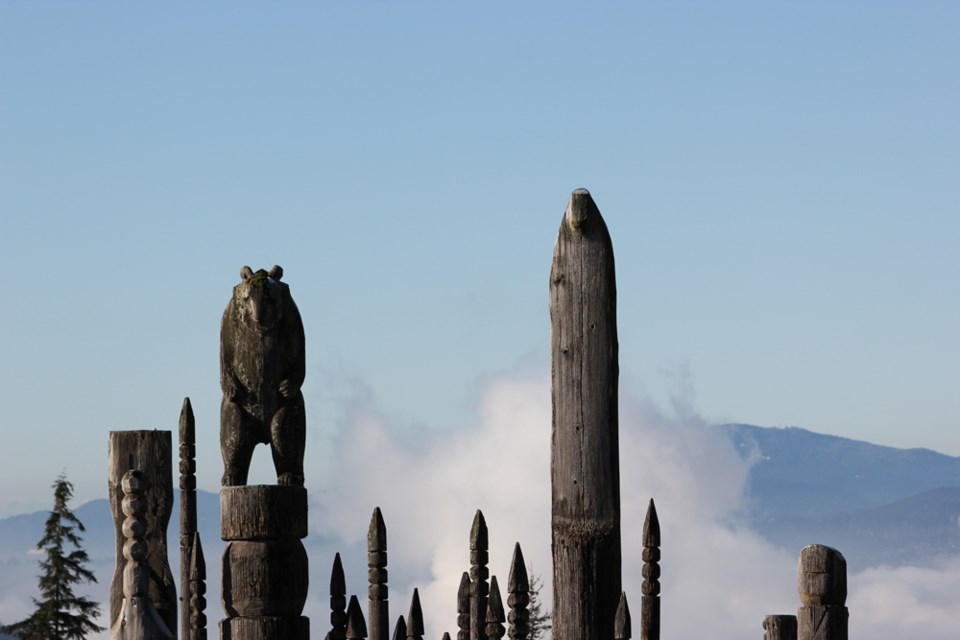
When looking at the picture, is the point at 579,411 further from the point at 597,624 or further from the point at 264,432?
the point at 264,432

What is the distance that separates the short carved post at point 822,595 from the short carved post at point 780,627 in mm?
520

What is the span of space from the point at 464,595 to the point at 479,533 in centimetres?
289

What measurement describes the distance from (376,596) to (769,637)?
453 cm

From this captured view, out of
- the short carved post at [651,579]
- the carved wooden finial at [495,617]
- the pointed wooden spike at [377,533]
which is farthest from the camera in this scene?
the pointed wooden spike at [377,533]

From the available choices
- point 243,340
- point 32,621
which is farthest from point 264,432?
point 32,621

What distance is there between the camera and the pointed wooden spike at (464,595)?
16.8 metres

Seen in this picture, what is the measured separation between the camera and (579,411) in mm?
10188

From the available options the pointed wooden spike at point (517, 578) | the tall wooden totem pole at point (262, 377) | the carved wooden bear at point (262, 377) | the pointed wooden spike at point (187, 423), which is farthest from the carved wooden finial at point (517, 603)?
the pointed wooden spike at point (187, 423)

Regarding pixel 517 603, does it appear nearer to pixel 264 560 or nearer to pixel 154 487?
pixel 154 487

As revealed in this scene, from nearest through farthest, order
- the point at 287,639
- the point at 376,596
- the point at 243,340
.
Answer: the point at 287,639
the point at 243,340
the point at 376,596

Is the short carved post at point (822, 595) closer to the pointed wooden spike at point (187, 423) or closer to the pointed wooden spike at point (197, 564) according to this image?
the pointed wooden spike at point (197, 564)

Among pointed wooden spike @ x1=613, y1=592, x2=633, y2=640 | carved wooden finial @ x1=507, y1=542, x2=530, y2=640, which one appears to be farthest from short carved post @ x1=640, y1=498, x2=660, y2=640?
pointed wooden spike @ x1=613, y1=592, x2=633, y2=640

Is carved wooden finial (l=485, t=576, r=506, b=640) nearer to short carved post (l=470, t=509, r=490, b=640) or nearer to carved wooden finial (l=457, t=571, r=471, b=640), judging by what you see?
short carved post (l=470, t=509, r=490, b=640)

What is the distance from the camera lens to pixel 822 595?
11039mm
